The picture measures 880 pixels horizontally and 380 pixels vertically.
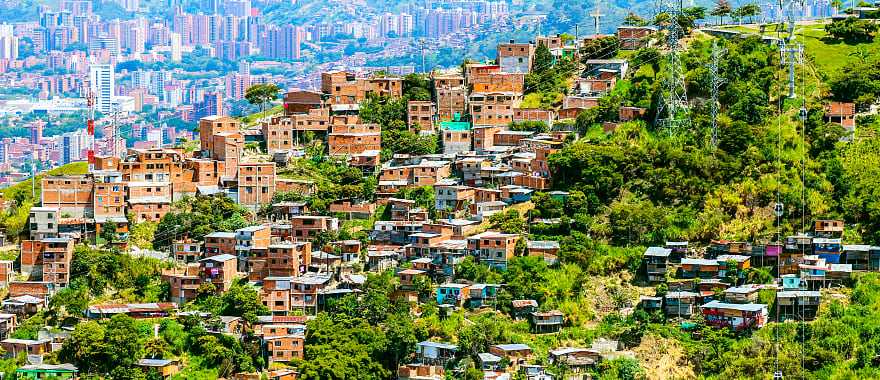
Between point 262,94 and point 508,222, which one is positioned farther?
point 262,94

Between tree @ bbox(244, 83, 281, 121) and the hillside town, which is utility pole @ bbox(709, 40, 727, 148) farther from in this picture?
tree @ bbox(244, 83, 281, 121)

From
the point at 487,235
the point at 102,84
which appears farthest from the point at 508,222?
the point at 102,84

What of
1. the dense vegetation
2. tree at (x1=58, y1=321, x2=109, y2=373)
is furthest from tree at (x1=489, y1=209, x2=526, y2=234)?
tree at (x1=58, y1=321, x2=109, y2=373)

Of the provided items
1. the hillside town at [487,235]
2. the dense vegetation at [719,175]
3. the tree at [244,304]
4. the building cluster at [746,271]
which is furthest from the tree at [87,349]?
the building cluster at [746,271]

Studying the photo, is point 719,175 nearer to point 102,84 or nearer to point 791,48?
point 791,48

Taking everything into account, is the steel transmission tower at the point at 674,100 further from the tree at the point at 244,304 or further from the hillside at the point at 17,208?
the hillside at the point at 17,208

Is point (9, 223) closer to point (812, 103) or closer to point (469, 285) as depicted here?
point (469, 285)

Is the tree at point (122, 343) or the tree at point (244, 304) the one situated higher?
the tree at point (244, 304)

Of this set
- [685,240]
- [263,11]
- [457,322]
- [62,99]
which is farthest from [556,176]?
[263,11]
